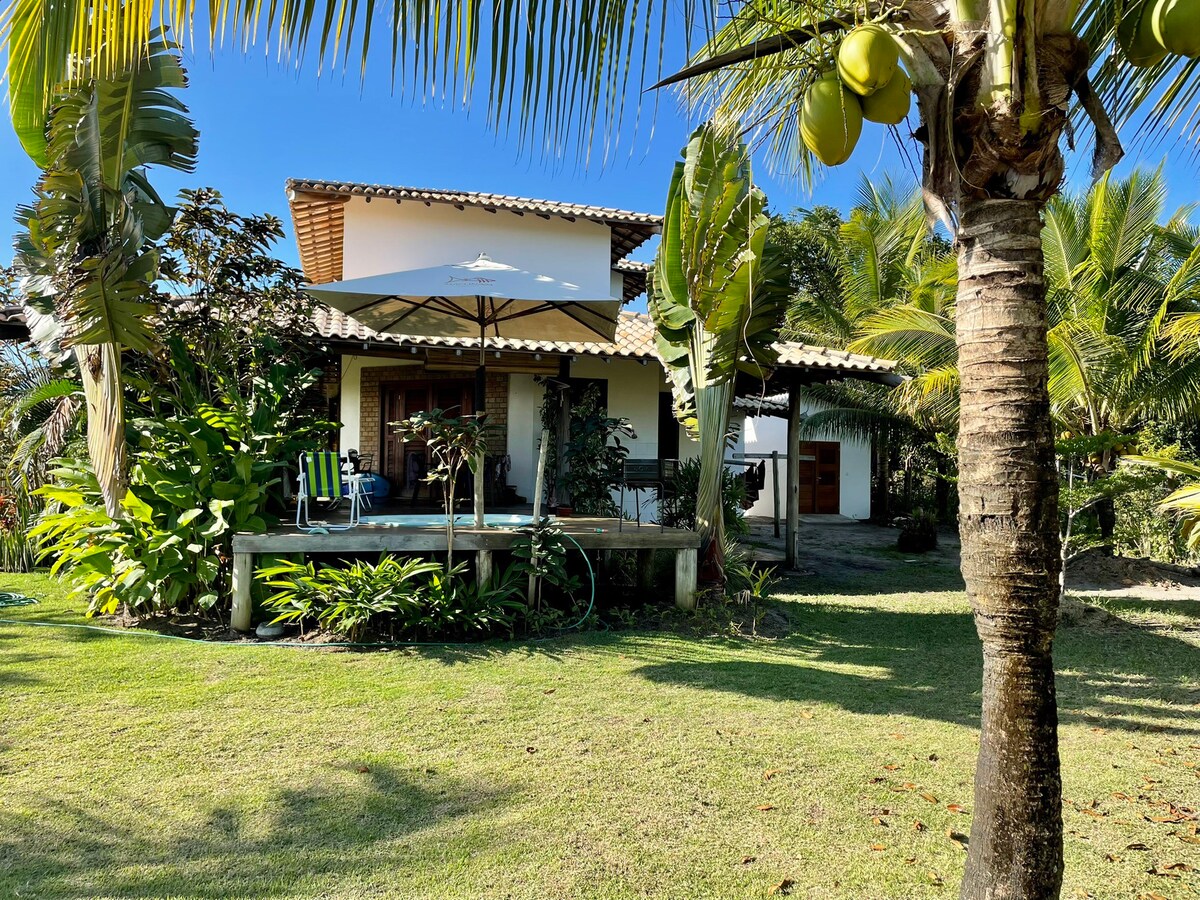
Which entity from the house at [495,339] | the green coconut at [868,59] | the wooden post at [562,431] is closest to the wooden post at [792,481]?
the house at [495,339]

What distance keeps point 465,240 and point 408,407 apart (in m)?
3.29

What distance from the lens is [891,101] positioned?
5.45ft

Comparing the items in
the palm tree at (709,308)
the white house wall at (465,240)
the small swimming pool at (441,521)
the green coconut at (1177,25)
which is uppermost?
the white house wall at (465,240)

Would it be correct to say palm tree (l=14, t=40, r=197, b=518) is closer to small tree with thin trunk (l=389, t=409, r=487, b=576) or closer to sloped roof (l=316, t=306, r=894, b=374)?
small tree with thin trunk (l=389, t=409, r=487, b=576)

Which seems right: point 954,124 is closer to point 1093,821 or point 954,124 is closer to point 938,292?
point 1093,821

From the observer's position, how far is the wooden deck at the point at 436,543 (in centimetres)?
702

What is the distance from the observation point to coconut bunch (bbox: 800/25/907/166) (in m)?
1.58

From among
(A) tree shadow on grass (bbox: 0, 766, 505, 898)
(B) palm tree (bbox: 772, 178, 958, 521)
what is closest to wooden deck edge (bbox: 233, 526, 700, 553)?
(A) tree shadow on grass (bbox: 0, 766, 505, 898)

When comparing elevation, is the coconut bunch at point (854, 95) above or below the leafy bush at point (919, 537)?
above

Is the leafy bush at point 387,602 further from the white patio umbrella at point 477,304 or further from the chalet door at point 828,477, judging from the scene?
the chalet door at point 828,477

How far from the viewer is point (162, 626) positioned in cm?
715

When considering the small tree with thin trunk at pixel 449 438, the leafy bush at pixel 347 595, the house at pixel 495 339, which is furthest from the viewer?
the house at pixel 495 339

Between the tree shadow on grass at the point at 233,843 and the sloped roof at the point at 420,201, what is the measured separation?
1138 centimetres

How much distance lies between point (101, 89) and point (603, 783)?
7.44 metres
